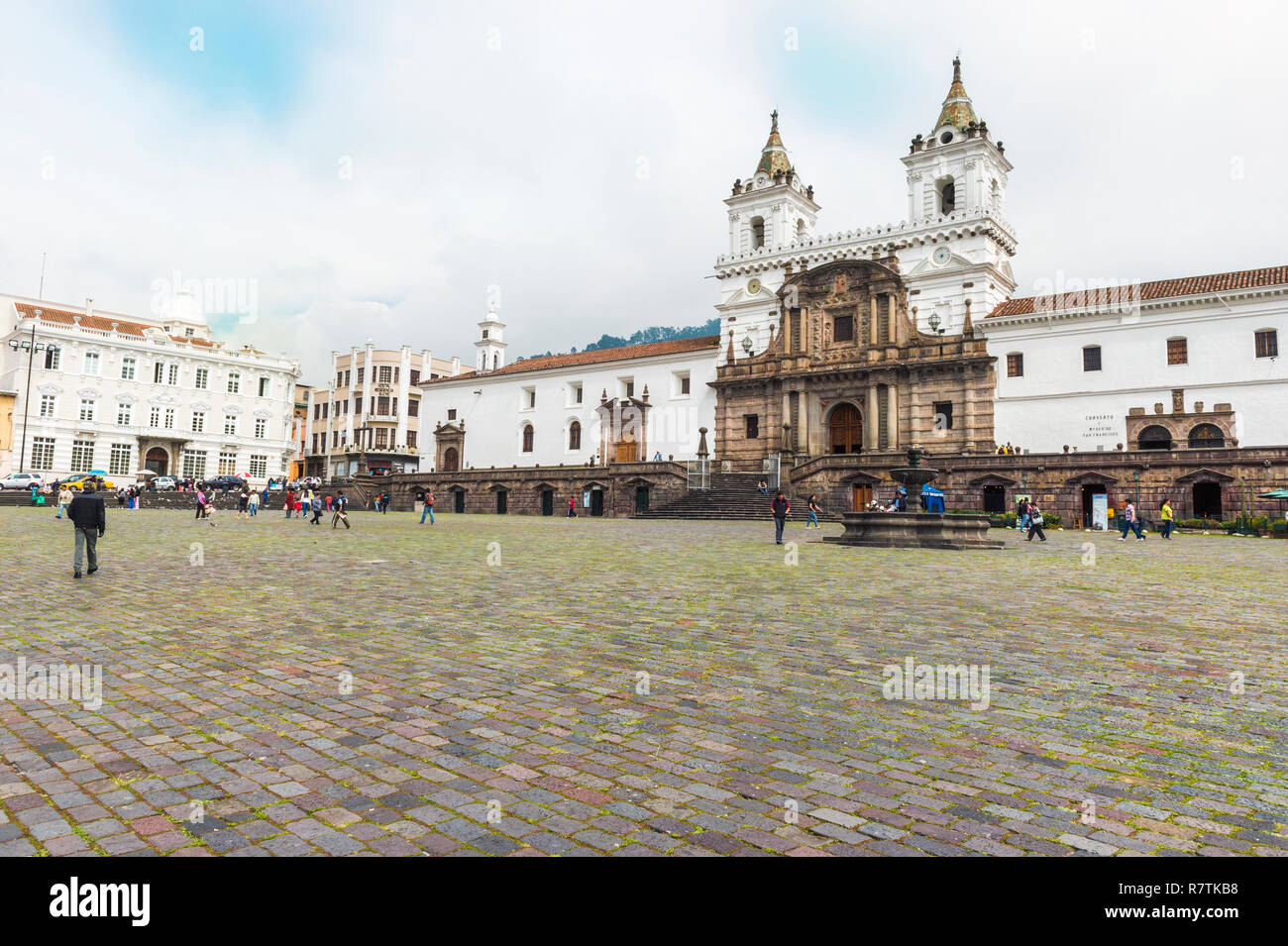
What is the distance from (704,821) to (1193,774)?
2.59 meters

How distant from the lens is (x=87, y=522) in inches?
425

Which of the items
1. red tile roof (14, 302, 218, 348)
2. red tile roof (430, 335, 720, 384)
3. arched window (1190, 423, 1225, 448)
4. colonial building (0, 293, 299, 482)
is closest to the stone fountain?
arched window (1190, 423, 1225, 448)

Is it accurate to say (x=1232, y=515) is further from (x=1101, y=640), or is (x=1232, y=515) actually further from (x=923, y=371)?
(x=1101, y=640)

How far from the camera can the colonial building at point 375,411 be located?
233ft

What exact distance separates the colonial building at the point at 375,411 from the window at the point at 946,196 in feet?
151

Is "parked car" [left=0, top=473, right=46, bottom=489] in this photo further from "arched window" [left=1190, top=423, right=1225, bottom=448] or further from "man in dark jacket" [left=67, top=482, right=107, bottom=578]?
"arched window" [left=1190, top=423, right=1225, bottom=448]

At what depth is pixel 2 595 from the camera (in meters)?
9.09

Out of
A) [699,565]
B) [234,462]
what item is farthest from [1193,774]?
[234,462]

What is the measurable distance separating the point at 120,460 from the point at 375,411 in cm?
2044

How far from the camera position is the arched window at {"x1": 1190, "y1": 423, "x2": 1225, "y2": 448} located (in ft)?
110

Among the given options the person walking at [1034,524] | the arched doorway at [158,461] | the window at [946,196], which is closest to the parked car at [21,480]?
the arched doorway at [158,461]

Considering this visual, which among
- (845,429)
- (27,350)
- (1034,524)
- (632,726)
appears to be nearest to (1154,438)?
(845,429)

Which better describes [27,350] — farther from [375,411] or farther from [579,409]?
[579,409]

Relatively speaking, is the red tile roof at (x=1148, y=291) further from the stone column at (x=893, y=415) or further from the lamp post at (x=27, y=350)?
the lamp post at (x=27, y=350)
